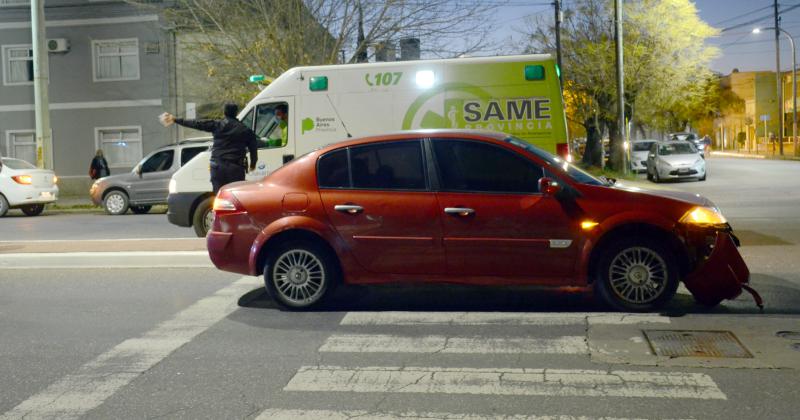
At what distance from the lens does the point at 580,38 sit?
41.1 meters

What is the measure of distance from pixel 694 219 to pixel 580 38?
35.4 meters

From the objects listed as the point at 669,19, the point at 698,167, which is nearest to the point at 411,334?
the point at 698,167

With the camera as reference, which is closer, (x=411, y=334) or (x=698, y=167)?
(x=411, y=334)

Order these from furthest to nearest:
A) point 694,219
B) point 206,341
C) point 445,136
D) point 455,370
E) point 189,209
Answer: point 189,209
point 445,136
point 694,219
point 206,341
point 455,370

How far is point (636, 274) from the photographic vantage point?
720cm

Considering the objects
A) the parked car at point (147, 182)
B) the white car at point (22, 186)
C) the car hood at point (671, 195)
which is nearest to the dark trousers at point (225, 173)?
the car hood at point (671, 195)

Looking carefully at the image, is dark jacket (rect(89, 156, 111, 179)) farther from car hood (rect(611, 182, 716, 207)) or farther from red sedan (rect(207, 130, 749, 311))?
car hood (rect(611, 182, 716, 207))

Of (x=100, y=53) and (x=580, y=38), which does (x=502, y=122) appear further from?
(x=580, y=38)

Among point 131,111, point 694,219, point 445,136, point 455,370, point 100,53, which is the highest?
point 100,53

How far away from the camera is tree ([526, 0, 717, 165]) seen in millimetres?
39406

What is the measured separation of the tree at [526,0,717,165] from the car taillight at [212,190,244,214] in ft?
107

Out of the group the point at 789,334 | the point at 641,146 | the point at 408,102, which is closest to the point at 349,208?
the point at 789,334

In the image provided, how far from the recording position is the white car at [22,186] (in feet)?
69.2

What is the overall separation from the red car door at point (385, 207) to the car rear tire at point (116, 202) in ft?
46.9
